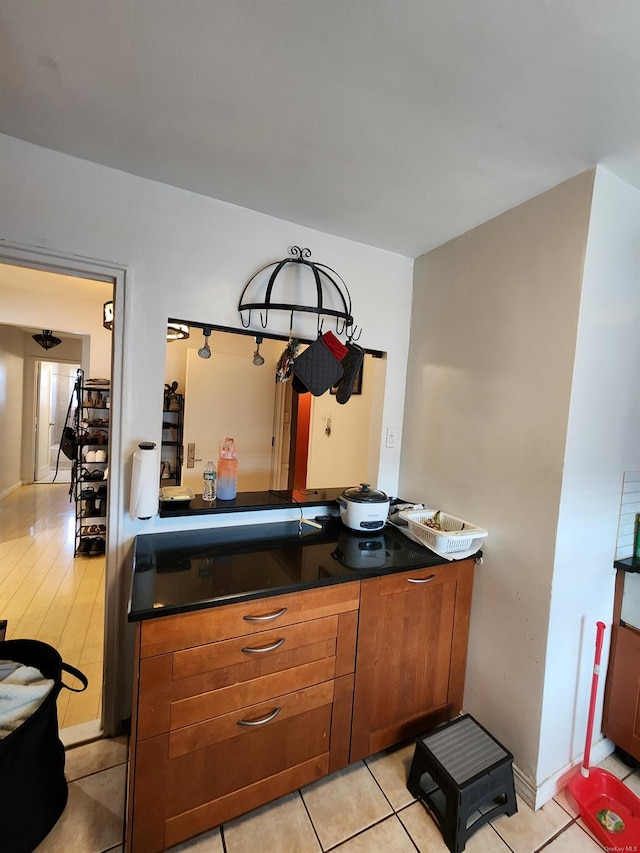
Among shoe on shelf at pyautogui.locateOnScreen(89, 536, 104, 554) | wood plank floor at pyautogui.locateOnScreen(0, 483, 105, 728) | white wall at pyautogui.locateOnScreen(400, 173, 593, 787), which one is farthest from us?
shoe on shelf at pyautogui.locateOnScreen(89, 536, 104, 554)

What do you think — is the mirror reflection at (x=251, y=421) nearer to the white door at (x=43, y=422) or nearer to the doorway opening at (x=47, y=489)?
the doorway opening at (x=47, y=489)

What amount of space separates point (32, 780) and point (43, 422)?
6.84 meters

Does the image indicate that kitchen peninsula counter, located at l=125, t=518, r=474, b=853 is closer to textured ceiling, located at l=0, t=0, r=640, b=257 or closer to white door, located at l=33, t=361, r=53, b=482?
textured ceiling, located at l=0, t=0, r=640, b=257

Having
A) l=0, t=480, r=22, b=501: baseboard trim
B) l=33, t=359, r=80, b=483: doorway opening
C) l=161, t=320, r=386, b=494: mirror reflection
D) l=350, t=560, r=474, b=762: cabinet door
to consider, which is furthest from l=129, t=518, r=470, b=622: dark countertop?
l=33, t=359, r=80, b=483: doorway opening

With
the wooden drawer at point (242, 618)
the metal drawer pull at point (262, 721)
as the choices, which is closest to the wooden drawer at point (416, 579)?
the wooden drawer at point (242, 618)

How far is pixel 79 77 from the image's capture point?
1.04 m

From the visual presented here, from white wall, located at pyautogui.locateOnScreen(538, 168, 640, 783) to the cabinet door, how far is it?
35 centimetres

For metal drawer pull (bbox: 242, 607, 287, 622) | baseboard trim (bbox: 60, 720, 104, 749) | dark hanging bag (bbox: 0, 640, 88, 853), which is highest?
metal drawer pull (bbox: 242, 607, 287, 622)

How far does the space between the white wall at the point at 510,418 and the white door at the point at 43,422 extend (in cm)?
681

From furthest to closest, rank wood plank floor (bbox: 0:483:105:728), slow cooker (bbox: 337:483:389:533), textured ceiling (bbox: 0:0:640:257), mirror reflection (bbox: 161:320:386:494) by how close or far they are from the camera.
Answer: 1. mirror reflection (bbox: 161:320:386:494)
2. wood plank floor (bbox: 0:483:105:728)
3. slow cooker (bbox: 337:483:389:533)
4. textured ceiling (bbox: 0:0:640:257)

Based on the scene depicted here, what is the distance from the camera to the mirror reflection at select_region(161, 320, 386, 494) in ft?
9.59

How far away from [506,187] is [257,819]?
2437mm

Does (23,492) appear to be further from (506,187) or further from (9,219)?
(506,187)

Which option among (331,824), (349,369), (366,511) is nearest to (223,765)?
(331,824)
